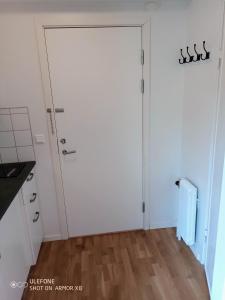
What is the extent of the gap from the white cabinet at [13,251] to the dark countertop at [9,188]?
0.09m

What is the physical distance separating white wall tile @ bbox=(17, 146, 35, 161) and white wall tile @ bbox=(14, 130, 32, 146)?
4 cm

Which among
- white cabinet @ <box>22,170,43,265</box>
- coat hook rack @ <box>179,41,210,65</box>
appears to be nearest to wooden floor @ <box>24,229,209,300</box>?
white cabinet @ <box>22,170,43,265</box>

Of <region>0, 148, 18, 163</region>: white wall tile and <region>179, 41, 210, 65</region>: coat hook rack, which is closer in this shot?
<region>179, 41, 210, 65</region>: coat hook rack

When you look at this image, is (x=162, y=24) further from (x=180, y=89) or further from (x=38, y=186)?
(x=38, y=186)

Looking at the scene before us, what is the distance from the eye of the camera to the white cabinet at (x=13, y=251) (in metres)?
1.40

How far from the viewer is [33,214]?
2105 millimetres

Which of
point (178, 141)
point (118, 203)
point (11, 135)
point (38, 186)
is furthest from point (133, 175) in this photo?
point (11, 135)

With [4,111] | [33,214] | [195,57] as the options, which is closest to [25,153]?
[4,111]

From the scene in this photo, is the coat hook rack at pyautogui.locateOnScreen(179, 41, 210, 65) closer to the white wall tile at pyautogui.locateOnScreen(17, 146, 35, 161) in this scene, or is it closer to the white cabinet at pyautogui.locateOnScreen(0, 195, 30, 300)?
the white wall tile at pyautogui.locateOnScreen(17, 146, 35, 161)

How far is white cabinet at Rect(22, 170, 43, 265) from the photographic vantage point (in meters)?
1.94

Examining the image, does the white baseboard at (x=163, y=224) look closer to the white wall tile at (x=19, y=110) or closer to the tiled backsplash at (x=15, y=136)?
the tiled backsplash at (x=15, y=136)

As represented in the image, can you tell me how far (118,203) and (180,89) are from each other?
1.31m

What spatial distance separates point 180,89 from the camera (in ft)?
7.30

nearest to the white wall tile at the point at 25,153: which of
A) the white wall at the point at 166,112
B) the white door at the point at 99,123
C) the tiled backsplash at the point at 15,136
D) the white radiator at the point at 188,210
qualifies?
the tiled backsplash at the point at 15,136
